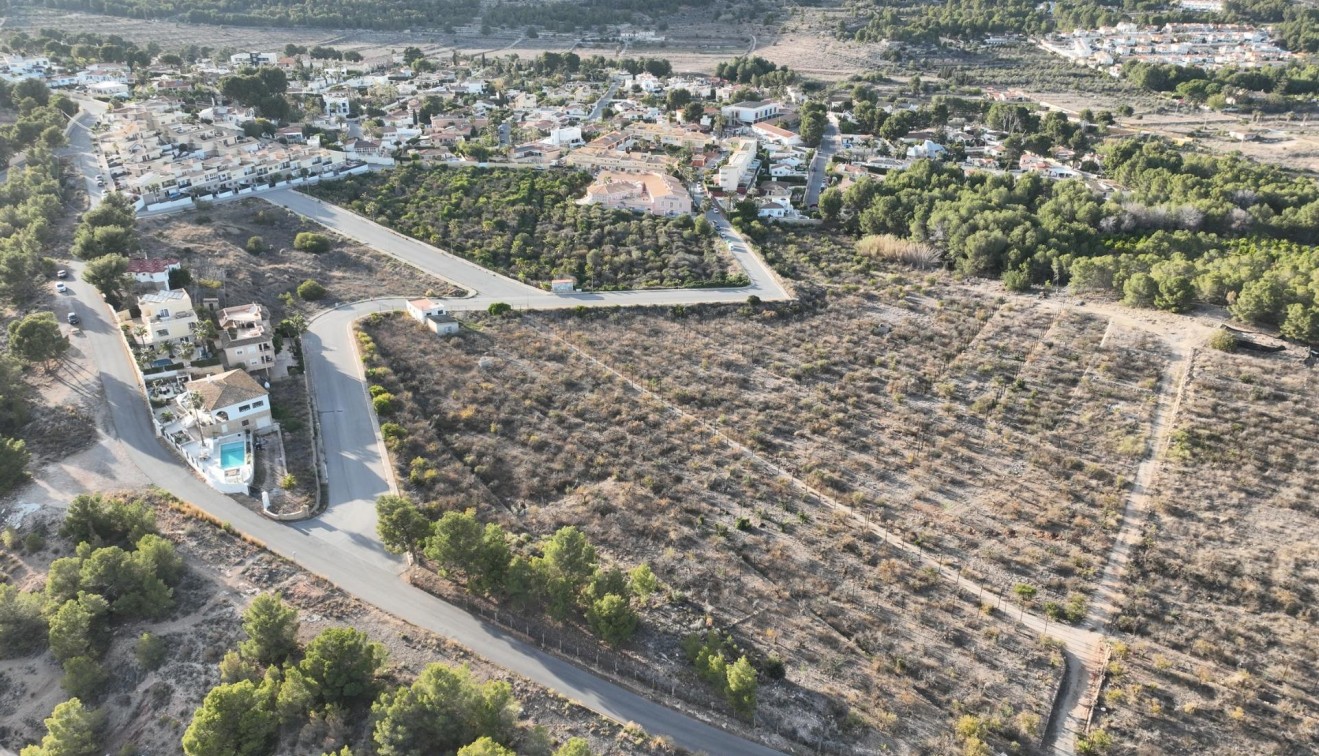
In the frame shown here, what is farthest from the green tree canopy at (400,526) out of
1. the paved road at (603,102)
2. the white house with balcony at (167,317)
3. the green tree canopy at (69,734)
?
the paved road at (603,102)

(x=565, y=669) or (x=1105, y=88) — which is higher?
(x=1105, y=88)

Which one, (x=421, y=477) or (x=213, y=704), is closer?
(x=213, y=704)

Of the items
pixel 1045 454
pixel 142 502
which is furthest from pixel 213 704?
pixel 1045 454

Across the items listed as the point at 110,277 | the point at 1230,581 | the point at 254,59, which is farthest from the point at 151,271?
the point at 254,59

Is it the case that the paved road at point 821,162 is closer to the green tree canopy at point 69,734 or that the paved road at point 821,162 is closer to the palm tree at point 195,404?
the palm tree at point 195,404

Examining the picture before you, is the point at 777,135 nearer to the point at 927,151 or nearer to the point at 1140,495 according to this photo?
the point at 927,151

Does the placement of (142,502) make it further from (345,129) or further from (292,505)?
(345,129)

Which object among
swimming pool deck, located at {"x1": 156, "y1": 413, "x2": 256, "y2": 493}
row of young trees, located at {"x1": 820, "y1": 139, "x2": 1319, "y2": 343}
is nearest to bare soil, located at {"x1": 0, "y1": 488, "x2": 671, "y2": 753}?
swimming pool deck, located at {"x1": 156, "y1": 413, "x2": 256, "y2": 493}
